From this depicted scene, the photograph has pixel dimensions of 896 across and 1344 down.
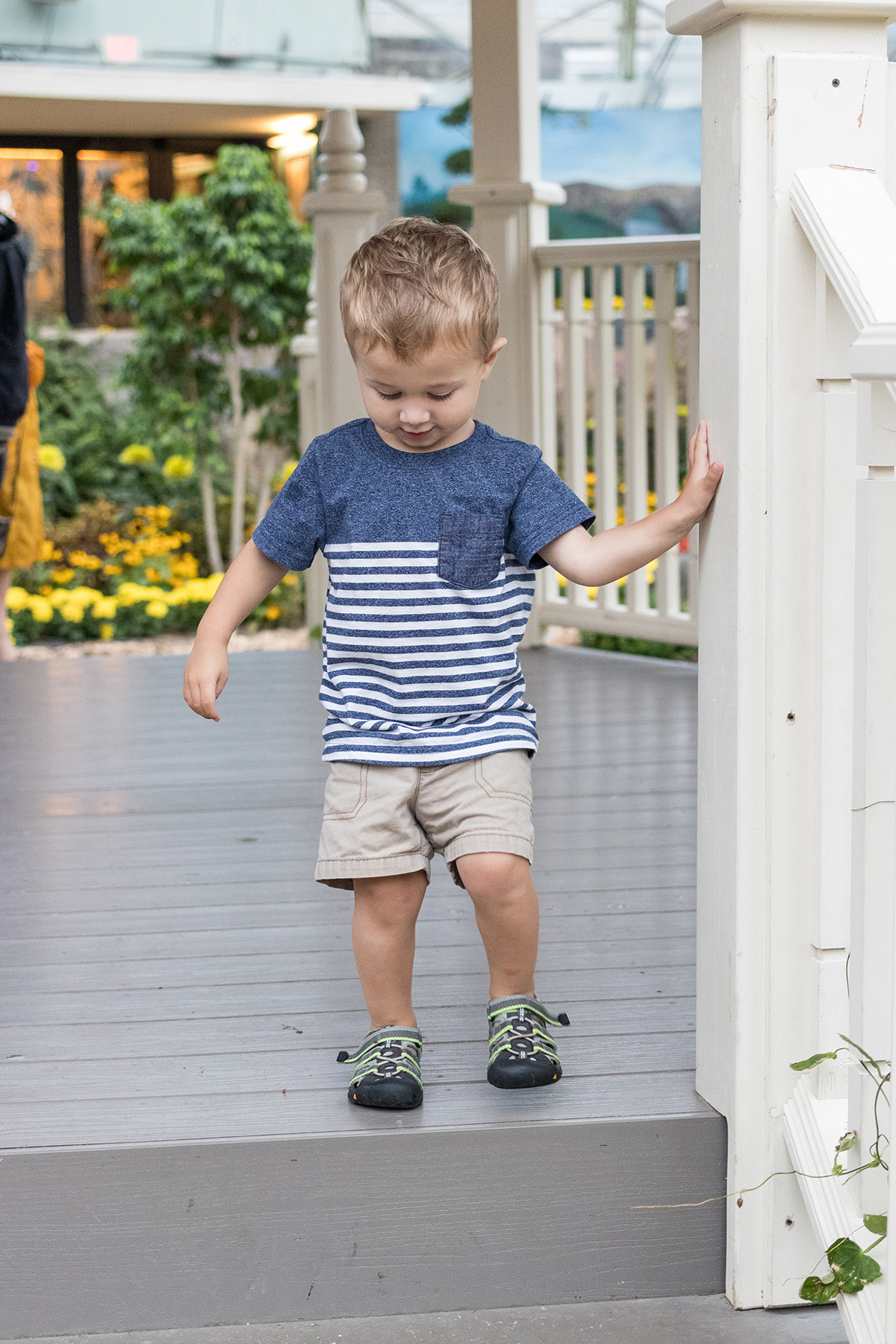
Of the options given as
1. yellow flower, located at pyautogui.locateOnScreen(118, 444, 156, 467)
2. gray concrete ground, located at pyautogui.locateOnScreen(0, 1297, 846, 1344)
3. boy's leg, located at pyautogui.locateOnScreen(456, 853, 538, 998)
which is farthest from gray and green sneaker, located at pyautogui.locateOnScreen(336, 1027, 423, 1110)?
yellow flower, located at pyautogui.locateOnScreen(118, 444, 156, 467)

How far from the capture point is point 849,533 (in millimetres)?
1480

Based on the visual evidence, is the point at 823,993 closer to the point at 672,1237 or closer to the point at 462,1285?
the point at 672,1237

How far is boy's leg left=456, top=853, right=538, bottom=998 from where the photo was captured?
1677 millimetres

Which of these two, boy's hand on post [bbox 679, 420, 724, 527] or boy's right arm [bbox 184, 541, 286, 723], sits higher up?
boy's hand on post [bbox 679, 420, 724, 527]

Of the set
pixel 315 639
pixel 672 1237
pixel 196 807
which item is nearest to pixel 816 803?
pixel 672 1237

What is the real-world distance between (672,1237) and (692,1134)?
0.12 meters

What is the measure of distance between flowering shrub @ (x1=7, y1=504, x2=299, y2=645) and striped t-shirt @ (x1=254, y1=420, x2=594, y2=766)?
5.82 meters

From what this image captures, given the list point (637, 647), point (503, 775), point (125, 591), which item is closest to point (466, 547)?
point (503, 775)

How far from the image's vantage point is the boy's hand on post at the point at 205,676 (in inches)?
65.5

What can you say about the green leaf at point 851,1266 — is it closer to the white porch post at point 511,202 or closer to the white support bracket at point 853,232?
the white support bracket at point 853,232

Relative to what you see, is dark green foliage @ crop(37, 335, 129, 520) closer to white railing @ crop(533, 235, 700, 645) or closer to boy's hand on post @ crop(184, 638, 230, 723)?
white railing @ crop(533, 235, 700, 645)

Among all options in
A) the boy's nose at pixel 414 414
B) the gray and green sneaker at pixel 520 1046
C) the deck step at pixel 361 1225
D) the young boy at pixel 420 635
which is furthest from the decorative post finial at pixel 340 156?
the deck step at pixel 361 1225

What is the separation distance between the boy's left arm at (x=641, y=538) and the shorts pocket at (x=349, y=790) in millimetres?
334

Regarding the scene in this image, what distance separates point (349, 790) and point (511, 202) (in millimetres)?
3206
